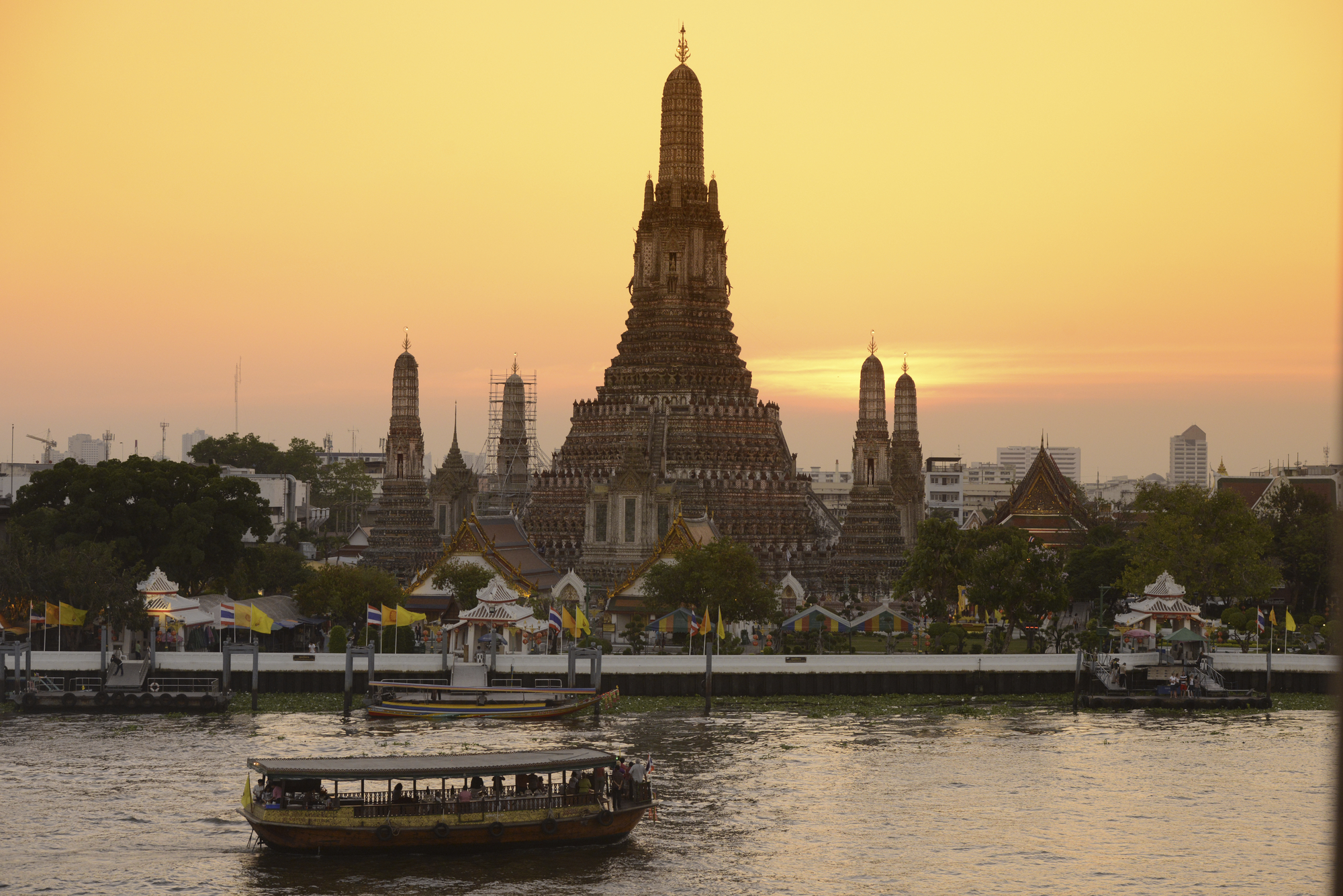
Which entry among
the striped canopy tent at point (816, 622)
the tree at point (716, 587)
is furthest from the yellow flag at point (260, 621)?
the striped canopy tent at point (816, 622)

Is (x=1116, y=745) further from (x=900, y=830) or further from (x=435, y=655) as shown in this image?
(x=435, y=655)

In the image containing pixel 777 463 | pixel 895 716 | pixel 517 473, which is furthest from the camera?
pixel 517 473

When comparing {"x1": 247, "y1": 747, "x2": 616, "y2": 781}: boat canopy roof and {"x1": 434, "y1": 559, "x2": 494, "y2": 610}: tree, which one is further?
{"x1": 434, "y1": 559, "x2": 494, "y2": 610}: tree

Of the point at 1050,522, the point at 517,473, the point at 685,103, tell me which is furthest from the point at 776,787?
the point at 517,473

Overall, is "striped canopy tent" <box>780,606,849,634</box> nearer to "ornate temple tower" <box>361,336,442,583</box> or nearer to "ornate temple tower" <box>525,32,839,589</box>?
"ornate temple tower" <box>525,32,839,589</box>

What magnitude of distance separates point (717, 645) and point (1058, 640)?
16.1 metres

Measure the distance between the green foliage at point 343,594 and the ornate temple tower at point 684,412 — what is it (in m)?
21.0

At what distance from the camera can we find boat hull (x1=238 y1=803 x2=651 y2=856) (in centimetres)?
4800

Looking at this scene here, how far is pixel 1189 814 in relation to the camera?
2052 inches

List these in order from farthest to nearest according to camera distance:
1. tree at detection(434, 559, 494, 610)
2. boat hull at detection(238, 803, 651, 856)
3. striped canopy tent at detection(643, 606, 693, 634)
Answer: tree at detection(434, 559, 494, 610)
striped canopy tent at detection(643, 606, 693, 634)
boat hull at detection(238, 803, 651, 856)

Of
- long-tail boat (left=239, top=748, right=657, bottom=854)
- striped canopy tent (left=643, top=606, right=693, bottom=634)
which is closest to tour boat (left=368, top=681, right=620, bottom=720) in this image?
striped canopy tent (left=643, top=606, right=693, bottom=634)

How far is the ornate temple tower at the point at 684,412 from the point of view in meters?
114

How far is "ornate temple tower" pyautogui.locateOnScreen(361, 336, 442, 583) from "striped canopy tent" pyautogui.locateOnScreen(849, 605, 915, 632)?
4272 centimetres

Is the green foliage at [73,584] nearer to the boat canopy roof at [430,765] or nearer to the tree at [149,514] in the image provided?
the tree at [149,514]
